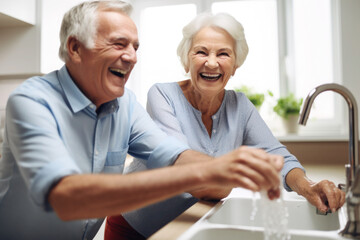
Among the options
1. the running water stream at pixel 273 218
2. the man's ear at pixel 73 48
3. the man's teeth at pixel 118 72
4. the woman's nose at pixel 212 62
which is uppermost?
the man's ear at pixel 73 48

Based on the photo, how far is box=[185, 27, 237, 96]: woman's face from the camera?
144cm

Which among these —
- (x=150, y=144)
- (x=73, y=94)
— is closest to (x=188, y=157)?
(x=150, y=144)

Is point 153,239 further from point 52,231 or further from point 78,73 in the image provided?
point 78,73

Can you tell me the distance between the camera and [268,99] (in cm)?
302

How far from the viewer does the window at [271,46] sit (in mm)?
2879

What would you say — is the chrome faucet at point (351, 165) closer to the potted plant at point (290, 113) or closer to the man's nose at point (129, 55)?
the man's nose at point (129, 55)

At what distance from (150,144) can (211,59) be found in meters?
0.46

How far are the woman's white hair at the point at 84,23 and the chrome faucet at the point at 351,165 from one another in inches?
23.3

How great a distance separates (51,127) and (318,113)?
251cm

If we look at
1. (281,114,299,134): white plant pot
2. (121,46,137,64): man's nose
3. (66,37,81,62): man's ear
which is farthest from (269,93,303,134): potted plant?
(66,37,81,62): man's ear

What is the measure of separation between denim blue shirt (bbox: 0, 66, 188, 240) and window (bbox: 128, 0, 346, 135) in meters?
1.96

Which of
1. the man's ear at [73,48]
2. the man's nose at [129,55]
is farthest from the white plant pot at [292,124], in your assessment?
the man's ear at [73,48]

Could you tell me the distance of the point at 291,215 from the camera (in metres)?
1.23

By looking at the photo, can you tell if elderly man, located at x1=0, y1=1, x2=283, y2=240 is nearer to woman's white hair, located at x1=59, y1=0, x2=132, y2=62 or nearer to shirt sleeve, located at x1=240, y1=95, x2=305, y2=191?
woman's white hair, located at x1=59, y1=0, x2=132, y2=62
